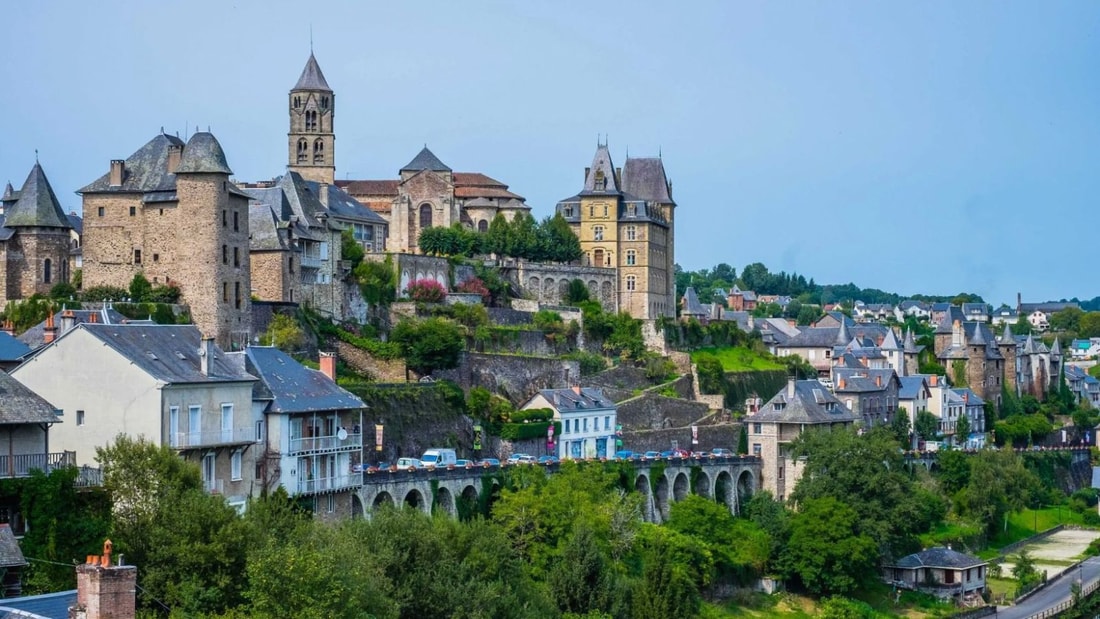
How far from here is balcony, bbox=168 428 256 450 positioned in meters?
48.4

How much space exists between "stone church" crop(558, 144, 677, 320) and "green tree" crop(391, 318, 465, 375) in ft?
92.6

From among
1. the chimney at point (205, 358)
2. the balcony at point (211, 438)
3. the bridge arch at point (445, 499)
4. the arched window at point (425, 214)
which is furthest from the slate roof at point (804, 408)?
Result: the chimney at point (205, 358)

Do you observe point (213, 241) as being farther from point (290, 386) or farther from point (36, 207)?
point (290, 386)

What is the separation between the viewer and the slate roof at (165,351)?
A: 48531mm

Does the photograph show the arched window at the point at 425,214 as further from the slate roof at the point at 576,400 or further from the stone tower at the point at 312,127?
the slate roof at the point at 576,400

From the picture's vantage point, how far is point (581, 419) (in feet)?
275

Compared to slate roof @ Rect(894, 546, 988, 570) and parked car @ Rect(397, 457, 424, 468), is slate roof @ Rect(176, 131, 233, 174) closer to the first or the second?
parked car @ Rect(397, 457, 424, 468)

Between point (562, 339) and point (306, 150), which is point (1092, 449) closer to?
point (562, 339)

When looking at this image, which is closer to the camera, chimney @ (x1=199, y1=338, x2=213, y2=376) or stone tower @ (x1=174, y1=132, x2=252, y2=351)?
chimney @ (x1=199, y1=338, x2=213, y2=376)

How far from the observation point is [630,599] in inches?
2394

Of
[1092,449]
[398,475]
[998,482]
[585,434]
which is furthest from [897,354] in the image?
[398,475]

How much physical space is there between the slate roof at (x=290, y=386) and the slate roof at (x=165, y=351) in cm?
135

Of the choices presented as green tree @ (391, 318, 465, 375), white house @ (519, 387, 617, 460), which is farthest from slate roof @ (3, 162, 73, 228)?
white house @ (519, 387, 617, 460)

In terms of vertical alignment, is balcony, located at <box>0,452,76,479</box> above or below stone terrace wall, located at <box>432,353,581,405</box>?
below
